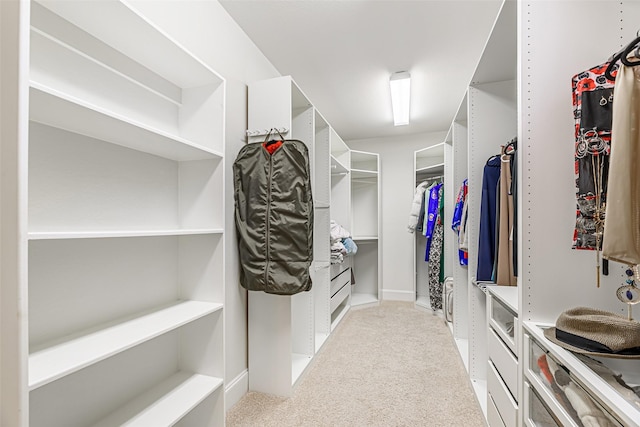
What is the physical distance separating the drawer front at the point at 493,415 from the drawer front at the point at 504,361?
0.20 metres

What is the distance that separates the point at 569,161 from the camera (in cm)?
107

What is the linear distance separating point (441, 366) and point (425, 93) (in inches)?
103

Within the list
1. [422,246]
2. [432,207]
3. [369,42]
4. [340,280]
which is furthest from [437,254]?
[369,42]

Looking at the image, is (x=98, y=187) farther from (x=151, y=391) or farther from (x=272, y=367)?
(x=272, y=367)

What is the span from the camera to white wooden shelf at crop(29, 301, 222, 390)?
81cm

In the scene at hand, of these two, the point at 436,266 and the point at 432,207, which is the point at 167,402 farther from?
the point at 432,207

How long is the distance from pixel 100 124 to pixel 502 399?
208 cm

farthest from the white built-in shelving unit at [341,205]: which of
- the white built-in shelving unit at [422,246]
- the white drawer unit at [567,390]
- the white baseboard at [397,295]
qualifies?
the white drawer unit at [567,390]

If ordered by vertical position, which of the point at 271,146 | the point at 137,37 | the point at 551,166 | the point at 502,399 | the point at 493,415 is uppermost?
the point at 137,37

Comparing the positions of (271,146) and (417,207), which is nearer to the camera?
(271,146)

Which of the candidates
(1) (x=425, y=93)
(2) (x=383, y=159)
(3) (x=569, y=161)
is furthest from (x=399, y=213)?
(3) (x=569, y=161)

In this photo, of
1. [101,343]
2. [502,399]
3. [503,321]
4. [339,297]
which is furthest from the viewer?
[339,297]

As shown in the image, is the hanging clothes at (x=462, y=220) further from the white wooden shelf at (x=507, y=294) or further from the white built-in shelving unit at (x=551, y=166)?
the white built-in shelving unit at (x=551, y=166)

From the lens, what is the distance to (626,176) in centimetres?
68
